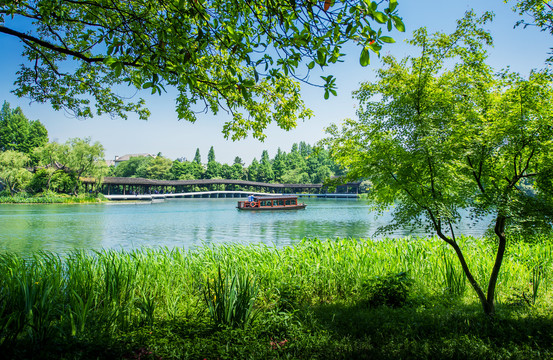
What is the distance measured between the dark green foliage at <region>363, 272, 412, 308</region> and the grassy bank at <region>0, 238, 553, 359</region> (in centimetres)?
1

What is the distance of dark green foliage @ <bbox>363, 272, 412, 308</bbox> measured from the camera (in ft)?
13.6

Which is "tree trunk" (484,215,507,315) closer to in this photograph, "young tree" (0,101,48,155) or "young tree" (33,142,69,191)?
"young tree" (33,142,69,191)

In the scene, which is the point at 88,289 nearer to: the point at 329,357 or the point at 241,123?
the point at 329,357

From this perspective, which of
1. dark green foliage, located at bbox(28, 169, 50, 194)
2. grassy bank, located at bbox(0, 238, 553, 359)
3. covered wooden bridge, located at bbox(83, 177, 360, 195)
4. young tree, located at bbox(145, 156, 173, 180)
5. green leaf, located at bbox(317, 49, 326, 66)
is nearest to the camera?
grassy bank, located at bbox(0, 238, 553, 359)

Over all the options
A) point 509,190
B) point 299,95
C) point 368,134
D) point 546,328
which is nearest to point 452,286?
point 546,328

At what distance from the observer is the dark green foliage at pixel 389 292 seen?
4.15m

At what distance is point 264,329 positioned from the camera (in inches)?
119

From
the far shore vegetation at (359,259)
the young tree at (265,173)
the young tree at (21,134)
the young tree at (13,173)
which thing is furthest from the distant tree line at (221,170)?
the far shore vegetation at (359,259)

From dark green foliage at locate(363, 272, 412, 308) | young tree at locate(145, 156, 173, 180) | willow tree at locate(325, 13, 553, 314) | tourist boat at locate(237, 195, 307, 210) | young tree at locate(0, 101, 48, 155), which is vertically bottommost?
tourist boat at locate(237, 195, 307, 210)

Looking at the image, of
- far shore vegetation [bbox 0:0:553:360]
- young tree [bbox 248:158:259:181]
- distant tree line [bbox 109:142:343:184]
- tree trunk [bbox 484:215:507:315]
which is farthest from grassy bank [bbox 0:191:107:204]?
tree trunk [bbox 484:215:507:315]

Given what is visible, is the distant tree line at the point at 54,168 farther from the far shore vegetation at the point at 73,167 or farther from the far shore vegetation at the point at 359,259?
the far shore vegetation at the point at 359,259

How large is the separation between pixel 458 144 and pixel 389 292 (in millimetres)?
2123

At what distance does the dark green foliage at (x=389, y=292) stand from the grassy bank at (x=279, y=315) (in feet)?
0.05

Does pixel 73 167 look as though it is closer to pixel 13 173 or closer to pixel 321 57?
pixel 13 173
